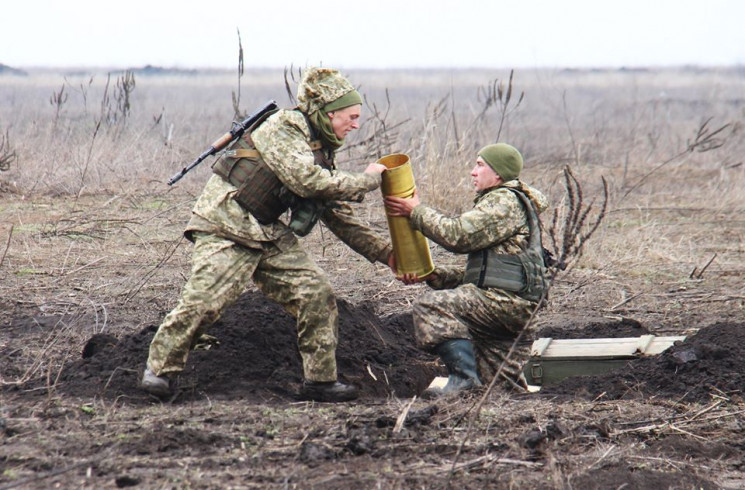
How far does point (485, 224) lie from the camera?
5367 millimetres

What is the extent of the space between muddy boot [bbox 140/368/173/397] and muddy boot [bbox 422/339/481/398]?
1515mm

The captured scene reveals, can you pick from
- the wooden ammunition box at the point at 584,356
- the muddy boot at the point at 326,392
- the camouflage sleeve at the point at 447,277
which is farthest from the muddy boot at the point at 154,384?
the wooden ammunition box at the point at 584,356

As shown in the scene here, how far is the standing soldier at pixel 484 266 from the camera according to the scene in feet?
17.6

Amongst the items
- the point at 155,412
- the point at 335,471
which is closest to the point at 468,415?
the point at 335,471

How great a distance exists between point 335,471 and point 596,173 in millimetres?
13466

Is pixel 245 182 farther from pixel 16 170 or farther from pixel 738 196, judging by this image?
pixel 738 196

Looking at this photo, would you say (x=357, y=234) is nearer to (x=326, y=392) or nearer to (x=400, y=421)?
(x=326, y=392)

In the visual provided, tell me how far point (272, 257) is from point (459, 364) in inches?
49.6

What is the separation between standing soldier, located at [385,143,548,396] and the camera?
5.36 meters

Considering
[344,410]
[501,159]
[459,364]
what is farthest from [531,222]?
[344,410]

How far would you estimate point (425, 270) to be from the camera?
5.68 meters

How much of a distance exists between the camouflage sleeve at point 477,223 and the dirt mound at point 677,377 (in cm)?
99

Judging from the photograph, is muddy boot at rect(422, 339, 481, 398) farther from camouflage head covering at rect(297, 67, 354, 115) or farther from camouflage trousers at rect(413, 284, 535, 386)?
camouflage head covering at rect(297, 67, 354, 115)

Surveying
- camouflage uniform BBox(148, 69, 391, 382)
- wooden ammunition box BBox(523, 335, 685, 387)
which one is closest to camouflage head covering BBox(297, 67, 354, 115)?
camouflage uniform BBox(148, 69, 391, 382)
